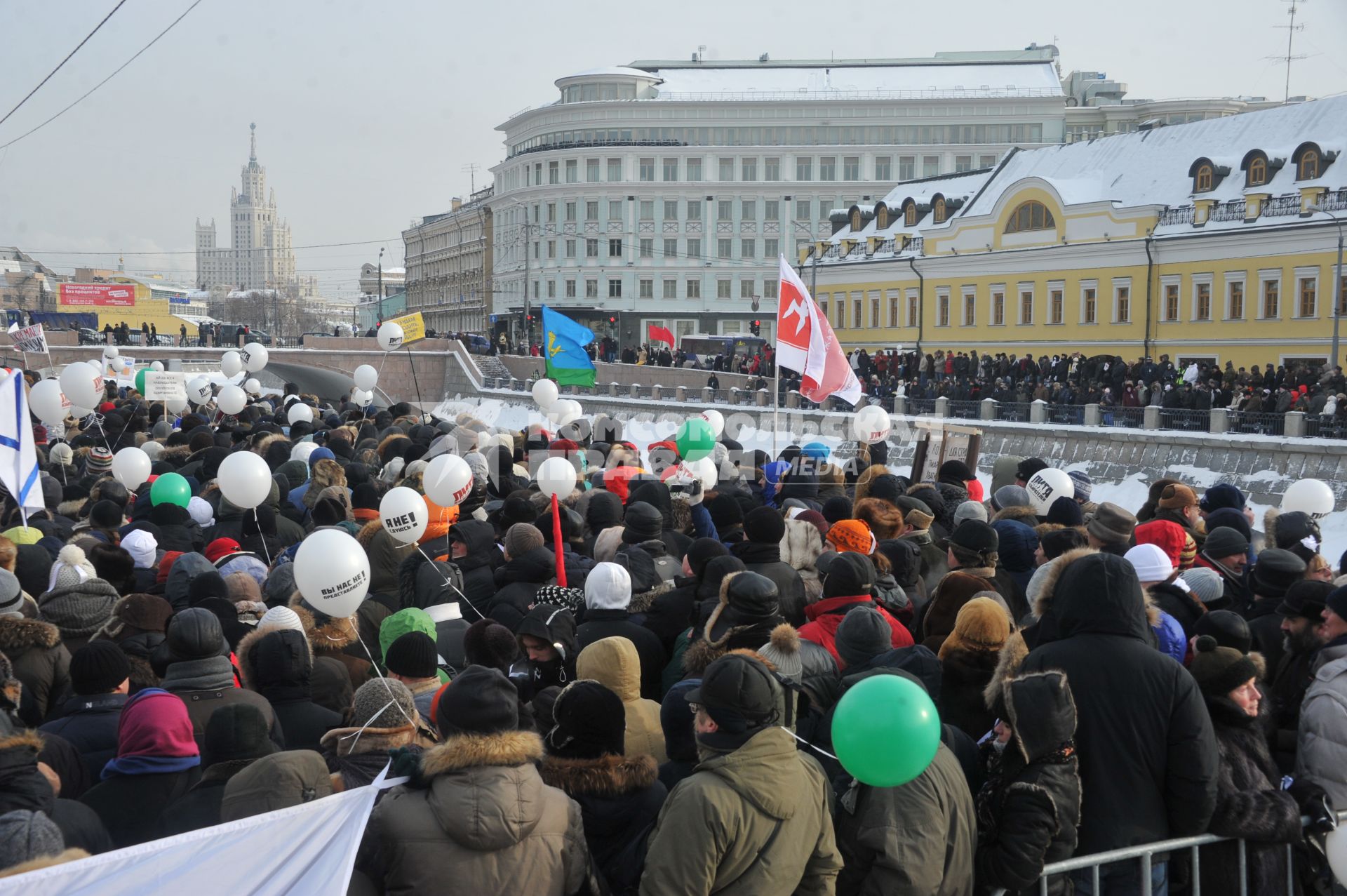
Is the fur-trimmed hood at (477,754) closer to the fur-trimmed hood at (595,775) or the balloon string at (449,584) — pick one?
the fur-trimmed hood at (595,775)

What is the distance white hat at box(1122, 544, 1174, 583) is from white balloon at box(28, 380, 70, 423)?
1267cm

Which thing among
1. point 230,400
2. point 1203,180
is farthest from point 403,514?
point 1203,180

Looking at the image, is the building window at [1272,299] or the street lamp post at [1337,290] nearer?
the street lamp post at [1337,290]

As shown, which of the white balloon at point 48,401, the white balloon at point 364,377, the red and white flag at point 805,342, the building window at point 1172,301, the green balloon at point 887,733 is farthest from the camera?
the building window at point 1172,301

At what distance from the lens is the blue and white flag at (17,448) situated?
26.8 feet

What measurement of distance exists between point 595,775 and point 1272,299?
34.4 meters

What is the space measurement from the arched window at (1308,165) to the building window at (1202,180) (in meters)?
3.05

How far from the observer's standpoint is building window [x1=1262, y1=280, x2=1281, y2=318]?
33.0 meters

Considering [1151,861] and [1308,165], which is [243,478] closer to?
[1151,861]

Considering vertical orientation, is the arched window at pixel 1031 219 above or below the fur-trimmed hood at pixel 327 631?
above

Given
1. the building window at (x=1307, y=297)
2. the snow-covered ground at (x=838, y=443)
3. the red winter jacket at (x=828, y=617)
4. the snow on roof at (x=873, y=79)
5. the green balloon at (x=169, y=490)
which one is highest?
the snow on roof at (x=873, y=79)

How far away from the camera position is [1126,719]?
3703 millimetres

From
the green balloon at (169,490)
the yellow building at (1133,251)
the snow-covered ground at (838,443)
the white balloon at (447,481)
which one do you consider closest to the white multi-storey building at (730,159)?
the yellow building at (1133,251)

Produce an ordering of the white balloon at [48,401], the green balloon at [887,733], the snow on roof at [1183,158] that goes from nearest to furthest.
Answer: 1. the green balloon at [887,733]
2. the white balloon at [48,401]
3. the snow on roof at [1183,158]
